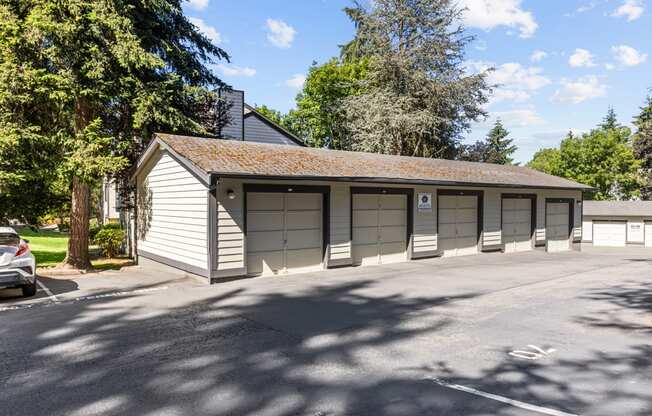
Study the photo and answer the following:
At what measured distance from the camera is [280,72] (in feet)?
89.7

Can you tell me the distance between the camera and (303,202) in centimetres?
1248

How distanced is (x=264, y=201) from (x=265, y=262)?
1.61 metres

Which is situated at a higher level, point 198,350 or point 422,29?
point 422,29

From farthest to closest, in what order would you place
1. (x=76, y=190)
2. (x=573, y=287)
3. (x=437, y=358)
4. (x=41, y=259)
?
(x=41, y=259), (x=76, y=190), (x=573, y=287), (x=437, y=358)

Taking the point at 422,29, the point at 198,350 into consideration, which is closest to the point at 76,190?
the point at 198,350

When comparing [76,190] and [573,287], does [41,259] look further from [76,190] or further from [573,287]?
[573,287]

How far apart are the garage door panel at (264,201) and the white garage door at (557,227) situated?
1399 cm

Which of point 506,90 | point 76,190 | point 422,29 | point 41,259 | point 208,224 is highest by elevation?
point 422,29

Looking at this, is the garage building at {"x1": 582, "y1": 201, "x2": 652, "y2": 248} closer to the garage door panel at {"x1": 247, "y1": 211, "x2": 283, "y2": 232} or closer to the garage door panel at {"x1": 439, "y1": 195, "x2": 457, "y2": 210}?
the garage door panel at {"x1": 439, "y1": 195, "x2": 457, "y2": 210}

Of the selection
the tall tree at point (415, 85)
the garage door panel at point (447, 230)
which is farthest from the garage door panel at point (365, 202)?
the tall tree at point (415, 85)

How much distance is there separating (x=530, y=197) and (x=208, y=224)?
47.6 feet

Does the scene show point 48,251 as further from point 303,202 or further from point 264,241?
point 303,202

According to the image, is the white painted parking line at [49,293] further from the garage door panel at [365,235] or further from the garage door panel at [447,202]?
the garage door panel at [447,202]

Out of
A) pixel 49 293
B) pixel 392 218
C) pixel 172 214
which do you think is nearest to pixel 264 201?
pixel 172 214
